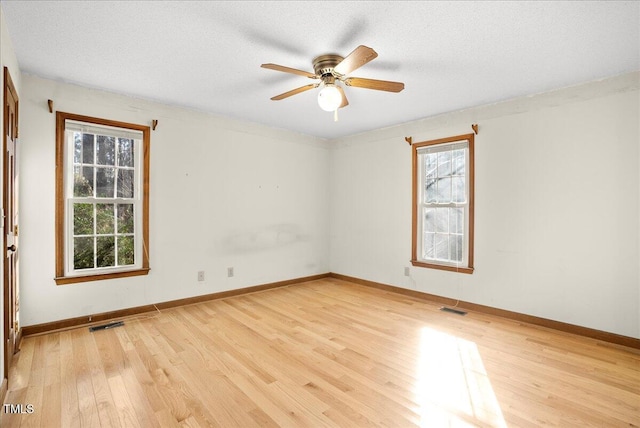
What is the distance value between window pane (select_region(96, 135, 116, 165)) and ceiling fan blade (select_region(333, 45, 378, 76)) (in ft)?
9.10

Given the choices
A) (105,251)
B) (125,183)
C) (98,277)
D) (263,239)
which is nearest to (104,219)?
(105,251)

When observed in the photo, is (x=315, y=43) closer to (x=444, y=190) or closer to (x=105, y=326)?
(x=444, y=190)

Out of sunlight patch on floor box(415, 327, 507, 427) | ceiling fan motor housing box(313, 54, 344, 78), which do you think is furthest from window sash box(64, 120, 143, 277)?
sunlight patch on floor box(415, 327, 507, 427)

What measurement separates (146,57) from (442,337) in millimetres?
3712

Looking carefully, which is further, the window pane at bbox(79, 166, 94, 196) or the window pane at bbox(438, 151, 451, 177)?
the window pane at bbox(438, 151, 451, 177)

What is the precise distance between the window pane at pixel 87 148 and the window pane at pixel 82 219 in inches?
19.6

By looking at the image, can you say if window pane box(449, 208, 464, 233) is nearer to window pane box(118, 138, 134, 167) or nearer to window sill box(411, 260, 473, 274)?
window sill box(411, 260, 473, 274)

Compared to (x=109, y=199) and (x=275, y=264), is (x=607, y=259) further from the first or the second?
(x=109, y=199)

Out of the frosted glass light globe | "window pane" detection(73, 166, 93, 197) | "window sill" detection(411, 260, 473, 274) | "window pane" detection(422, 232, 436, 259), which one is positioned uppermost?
the frosted glass light globe

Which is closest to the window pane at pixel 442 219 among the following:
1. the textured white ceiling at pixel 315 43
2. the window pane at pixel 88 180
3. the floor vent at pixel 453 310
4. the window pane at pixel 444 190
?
the window pane at pixel 444 190

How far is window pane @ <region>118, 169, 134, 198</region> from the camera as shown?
3703 mm

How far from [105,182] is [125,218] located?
0.45 m

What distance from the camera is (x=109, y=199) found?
3600 millimetres

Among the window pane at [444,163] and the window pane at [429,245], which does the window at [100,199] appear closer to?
the window pane at [429,245]
